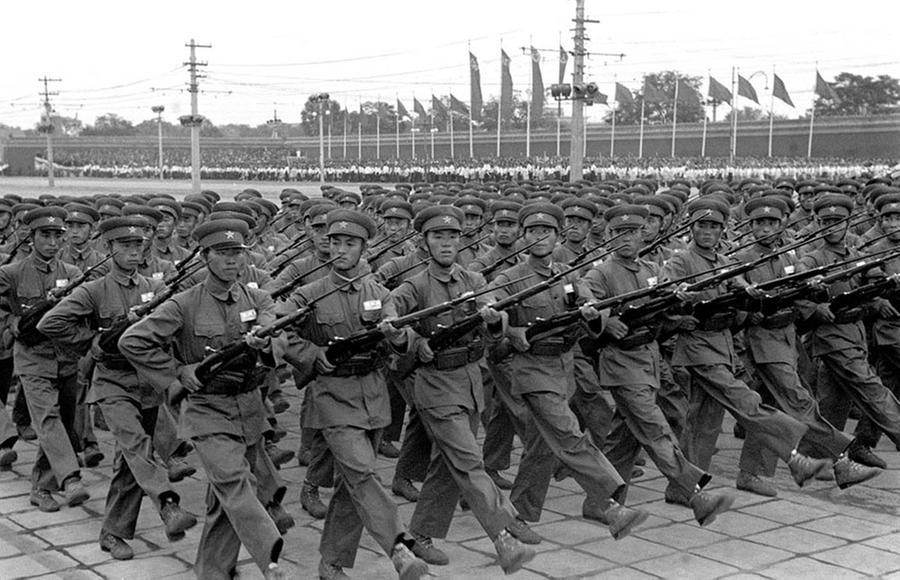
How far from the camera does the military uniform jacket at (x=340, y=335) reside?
245 inches

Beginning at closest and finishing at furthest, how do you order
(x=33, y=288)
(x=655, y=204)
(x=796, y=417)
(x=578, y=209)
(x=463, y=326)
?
(x=463, y=326)
(x=796, y=417)
(x=33, y=288)
(x=578, y=209)
(x=655, y=204)

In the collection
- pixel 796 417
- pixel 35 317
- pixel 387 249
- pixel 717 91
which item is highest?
pixel 717 91

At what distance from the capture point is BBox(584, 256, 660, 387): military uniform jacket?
734 cm

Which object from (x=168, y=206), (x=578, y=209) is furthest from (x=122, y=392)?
(x=168, y=206)

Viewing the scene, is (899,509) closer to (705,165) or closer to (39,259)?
(39,259)

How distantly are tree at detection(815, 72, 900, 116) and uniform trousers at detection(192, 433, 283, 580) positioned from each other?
6615cm

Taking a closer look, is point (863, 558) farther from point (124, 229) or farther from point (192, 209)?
point (192, 209)

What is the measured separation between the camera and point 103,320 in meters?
7.41

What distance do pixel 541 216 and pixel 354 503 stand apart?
7.65ft

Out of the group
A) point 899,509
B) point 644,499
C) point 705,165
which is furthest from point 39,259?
point 705,165

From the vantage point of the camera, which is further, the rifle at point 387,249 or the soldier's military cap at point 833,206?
the rifle at point 387,249

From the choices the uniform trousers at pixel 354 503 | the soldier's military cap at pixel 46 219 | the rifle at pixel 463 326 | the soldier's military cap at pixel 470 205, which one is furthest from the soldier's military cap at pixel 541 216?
the soldier's military cap at pixel 470 205

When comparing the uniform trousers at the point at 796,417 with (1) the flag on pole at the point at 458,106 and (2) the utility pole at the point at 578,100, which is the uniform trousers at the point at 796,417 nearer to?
(2) the utility pole at the point at 578,100

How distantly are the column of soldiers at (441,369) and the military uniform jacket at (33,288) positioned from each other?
2cm
